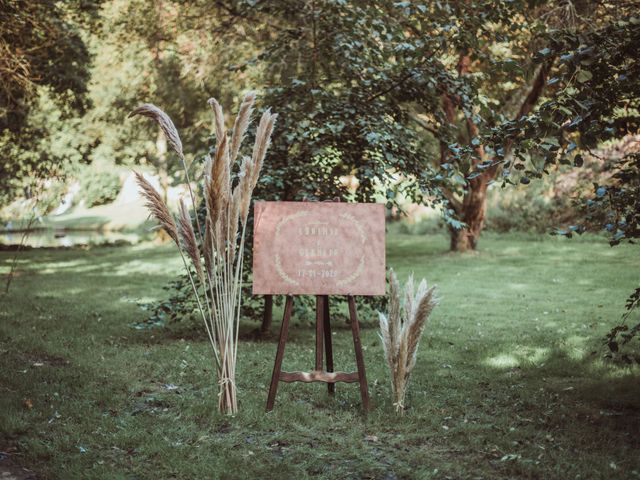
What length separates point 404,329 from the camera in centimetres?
540

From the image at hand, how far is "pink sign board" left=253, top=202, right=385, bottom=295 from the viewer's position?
5.68 metres

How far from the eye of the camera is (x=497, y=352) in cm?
791

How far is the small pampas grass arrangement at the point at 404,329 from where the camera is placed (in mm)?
5297

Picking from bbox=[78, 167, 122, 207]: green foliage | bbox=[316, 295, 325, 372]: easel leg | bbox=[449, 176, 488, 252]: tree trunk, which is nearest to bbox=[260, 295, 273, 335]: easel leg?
bbox=[316, 295, 325, 372]: easel leg

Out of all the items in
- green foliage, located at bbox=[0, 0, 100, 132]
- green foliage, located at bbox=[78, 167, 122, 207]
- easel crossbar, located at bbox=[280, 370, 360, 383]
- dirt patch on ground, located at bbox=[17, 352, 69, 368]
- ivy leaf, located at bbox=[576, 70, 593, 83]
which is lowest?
dirt patch on ground, located at bbox=[17, 352, 69, 368]

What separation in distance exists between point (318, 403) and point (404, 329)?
3.48ft

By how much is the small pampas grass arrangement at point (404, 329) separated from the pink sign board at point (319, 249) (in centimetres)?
31

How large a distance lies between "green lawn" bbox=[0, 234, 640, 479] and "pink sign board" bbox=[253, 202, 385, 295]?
1.00 metres

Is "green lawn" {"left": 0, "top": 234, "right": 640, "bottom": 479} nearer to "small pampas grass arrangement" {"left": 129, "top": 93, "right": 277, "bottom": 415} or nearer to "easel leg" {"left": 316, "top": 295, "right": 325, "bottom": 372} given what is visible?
"easel leg" {"left": 316, "top": 295, "right": 325, "bottom": 372}

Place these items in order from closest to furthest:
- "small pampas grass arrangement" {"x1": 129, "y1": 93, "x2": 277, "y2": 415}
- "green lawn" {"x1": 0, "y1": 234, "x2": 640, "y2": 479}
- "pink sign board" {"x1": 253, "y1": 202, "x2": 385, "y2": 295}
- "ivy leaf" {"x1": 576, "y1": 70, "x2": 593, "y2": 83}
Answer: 1. "ivy leaf" {"x1": 576, "y1": 70, "x2": 593, "y2": 83}
2. "green lawn" {"x1": 0, "y1": 234, "x2": 640, "y2": 479}
3. "small pampas grass arrangement" {"x1": 129, "y1": 93, "x2": 277, "y2": 415}
4. "pink sign board" {"x1": 253, "y1": 202, "x2": 385, "y2": 295}

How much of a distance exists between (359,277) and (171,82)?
14.9m

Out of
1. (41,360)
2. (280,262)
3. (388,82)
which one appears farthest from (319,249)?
(41,360)

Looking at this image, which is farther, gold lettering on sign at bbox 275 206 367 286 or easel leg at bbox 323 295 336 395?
easel leg at bbox 323 295 336 395

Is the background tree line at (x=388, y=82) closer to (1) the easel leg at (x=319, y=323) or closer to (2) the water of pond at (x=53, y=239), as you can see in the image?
(1) the easel leg at (x=319, y=323)
